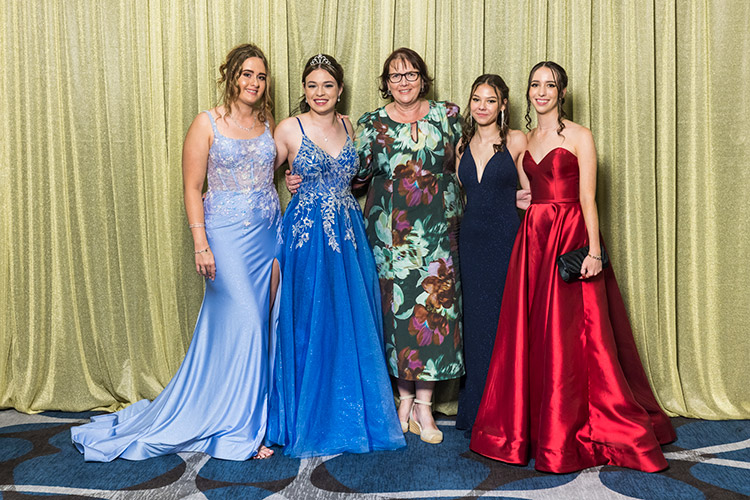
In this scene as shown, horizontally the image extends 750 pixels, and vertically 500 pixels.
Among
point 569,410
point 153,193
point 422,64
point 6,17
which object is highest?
point 6,17

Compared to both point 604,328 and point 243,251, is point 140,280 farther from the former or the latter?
point 604,328

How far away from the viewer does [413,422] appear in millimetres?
2945

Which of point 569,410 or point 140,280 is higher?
point 140,280

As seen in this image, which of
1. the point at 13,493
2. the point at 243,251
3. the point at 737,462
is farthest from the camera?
the point at 243,251

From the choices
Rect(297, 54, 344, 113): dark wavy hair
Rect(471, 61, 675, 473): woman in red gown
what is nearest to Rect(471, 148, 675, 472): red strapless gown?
Rect(471, 61, 675, 473): woman in red gown

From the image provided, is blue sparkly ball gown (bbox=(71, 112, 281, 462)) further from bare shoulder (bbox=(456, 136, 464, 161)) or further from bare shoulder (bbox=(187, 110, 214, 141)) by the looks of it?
bare shoulder (bbox=(456, 136, 464, 161))

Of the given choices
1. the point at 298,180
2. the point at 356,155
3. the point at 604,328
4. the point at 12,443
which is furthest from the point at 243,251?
the point at 604,328

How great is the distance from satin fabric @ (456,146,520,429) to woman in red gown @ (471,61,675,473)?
102mm

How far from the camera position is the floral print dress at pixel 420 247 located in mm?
2828

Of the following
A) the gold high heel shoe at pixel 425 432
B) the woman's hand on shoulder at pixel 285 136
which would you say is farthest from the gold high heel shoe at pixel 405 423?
the woman's hand on shoulder at pixel 285 136

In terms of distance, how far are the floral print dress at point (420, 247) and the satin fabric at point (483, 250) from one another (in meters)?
0.05

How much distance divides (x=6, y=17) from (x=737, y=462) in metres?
3.98

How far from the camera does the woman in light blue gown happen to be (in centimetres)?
273

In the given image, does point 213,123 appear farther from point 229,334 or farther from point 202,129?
point 229,334
